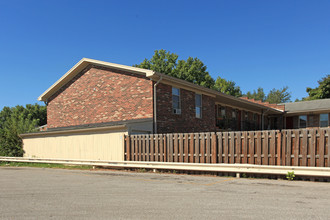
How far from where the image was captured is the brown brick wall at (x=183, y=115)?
16500mm

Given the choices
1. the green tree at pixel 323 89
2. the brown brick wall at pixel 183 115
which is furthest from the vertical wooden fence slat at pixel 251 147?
the green tree at pixel 323 89

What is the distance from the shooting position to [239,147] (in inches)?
435

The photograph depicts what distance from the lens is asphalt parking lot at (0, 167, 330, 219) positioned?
5.33 m

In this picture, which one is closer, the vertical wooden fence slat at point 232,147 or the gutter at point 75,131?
the vertical wooden fence slat at point 232,147

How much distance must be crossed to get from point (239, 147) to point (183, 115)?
754 centimetres

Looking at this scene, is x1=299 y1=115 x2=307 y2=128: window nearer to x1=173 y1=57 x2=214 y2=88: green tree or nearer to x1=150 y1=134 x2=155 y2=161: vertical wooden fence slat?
x1=173 y1=57 x2=214 y2=88: green tree

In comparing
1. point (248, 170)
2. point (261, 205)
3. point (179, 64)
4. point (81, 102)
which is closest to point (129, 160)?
point (248, 170)

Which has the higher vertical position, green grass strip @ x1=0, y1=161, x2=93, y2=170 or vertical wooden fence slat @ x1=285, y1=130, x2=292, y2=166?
vertical wooden fence slat @ x1=285, y1=130, x2=292, y2=166

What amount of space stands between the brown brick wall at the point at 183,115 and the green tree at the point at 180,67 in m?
25.1

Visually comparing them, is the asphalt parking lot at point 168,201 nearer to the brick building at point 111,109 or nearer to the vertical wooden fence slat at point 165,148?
the vertical wooden fence slat at point 165,148

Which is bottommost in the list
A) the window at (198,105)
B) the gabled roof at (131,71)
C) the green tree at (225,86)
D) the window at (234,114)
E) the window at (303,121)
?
the window at (303,121)

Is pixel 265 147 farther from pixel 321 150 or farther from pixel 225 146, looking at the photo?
pixel 321 150

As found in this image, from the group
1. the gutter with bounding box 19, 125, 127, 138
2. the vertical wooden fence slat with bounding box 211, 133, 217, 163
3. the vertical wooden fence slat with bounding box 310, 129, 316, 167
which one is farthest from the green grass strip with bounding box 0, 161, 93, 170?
the vertical wooden fence slat with bounding box 310, 129, 316, 167

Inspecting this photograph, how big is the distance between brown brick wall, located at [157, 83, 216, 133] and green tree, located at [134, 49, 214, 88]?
2514 cm
